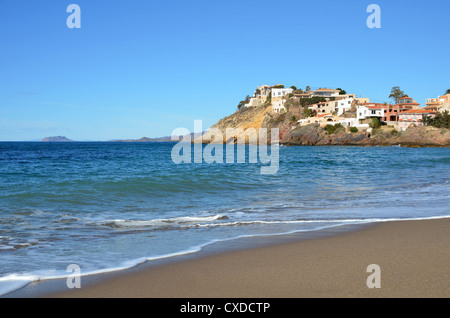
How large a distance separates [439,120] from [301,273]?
3855 inches

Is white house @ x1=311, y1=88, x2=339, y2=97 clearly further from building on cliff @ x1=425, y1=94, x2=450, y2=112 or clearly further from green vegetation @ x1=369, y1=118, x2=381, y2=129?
green vegetation @ x1=369, y1=118, x2=381, y2=129

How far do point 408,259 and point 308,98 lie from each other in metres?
131

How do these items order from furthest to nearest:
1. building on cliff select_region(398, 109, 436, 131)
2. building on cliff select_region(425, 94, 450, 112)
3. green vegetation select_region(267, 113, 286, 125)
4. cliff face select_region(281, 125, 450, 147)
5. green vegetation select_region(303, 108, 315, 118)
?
green vegetation select_region(267, 113, 286, 125) → green vegetation select_region(303, 108, 315, 118) → building on cliff select_region(425, 94, 450, 112) → building on cliff select_region(398, 109, 436, 131) → cliff face select_region(281, 125, 450, 147)

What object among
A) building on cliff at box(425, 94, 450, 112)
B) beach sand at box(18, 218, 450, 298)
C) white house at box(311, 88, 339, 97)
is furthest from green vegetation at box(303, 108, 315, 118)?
beach sand at box(18, 218, 450, 298)

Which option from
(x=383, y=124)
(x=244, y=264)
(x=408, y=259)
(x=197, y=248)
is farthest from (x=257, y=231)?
(x=383, y=124)

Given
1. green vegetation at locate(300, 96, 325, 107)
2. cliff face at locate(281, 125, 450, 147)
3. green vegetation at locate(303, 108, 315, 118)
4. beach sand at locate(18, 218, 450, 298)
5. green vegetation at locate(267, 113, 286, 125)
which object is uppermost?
green vegetation at locate(300, 96, 325, 107)

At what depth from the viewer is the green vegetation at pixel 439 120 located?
89.0 m

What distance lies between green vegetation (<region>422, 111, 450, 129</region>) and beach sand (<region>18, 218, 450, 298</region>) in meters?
93.8

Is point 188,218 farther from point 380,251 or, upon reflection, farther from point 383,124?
point 383,124

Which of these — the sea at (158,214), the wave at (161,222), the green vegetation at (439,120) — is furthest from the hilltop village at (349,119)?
the wave at (161,222)

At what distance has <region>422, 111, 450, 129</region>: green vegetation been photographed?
89.0m

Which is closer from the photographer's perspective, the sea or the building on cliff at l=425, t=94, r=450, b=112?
the sea

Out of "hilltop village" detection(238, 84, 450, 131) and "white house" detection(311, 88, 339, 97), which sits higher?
"white house" detection(311, 88, 339, 97)

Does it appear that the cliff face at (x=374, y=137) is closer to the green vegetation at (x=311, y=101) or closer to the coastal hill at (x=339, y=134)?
the coastal hill at (x=339, y=134)
